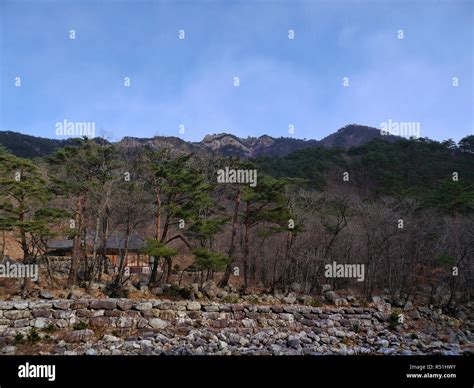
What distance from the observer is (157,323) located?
10.3 m

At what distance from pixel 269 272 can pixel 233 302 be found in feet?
21.1

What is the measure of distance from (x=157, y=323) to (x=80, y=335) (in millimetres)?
2032

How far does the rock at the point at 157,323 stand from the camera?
10.2 metres

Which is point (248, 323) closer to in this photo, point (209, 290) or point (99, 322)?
point (209, 290)

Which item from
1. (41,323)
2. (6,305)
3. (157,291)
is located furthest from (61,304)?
(157,291)

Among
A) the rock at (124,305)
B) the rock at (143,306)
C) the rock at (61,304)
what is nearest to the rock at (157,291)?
the rock at (143,306)

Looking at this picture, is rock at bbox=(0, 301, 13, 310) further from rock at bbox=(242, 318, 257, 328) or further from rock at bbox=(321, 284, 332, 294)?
rock at bbox=(321, 284, 332, 294)

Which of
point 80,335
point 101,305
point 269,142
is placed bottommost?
point 80,335

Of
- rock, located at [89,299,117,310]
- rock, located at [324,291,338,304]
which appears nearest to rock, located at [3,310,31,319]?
rock, located at [89,299,117,310]

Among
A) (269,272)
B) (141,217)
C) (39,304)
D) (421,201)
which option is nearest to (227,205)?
(269,272)

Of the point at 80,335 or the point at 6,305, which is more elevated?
the point at 6,305

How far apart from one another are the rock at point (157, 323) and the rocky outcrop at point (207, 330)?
0.09ft

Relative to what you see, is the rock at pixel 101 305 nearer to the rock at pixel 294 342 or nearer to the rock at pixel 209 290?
the rock at pixel 209 290

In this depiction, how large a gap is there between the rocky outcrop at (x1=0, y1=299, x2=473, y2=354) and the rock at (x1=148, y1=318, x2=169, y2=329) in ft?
0.09
